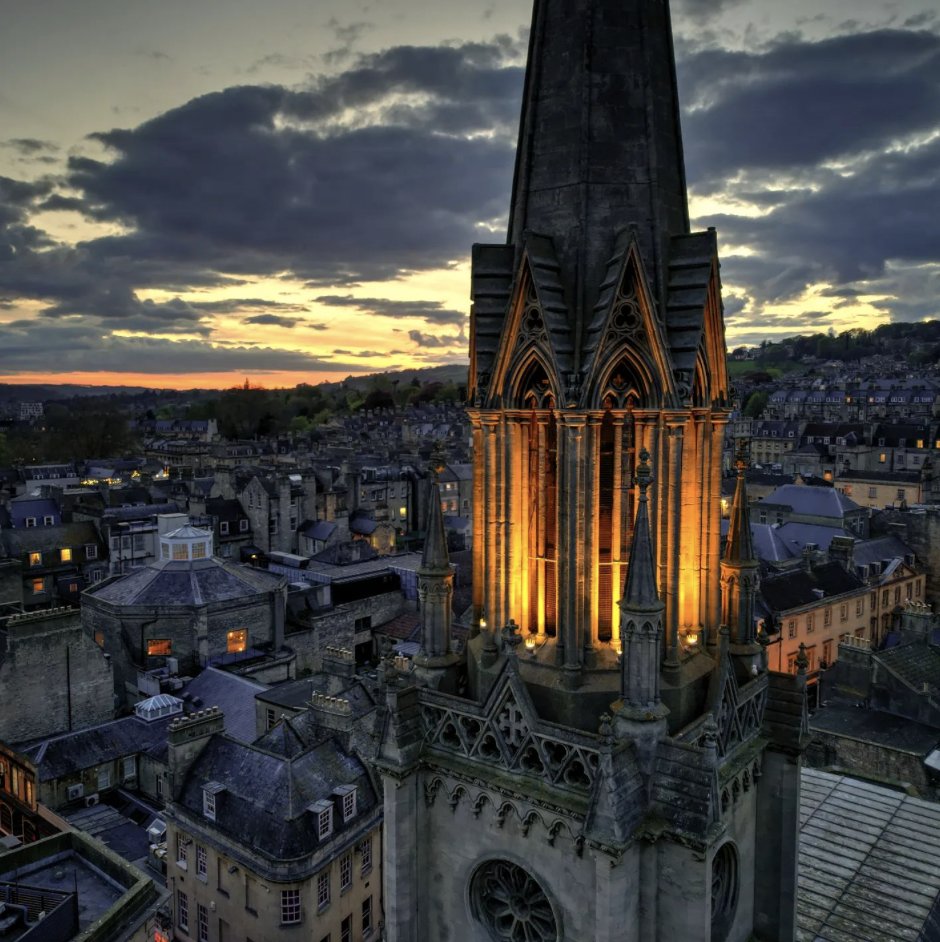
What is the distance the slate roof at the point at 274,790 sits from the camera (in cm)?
2578

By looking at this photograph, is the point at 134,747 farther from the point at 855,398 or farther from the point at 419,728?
the point at 855,398

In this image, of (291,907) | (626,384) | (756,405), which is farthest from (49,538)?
(756,405)

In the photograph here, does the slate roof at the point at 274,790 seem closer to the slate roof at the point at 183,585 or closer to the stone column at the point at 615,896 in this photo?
the stone column at the point at 615,896

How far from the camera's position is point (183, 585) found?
45.6 metres

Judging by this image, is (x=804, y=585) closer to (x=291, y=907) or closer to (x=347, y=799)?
(x=347, y=799)

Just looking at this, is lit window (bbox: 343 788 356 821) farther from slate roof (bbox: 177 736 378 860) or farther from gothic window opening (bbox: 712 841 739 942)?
gothic window opening (bbox: 712 841 739 942)

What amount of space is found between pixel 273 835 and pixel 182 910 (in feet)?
19.4

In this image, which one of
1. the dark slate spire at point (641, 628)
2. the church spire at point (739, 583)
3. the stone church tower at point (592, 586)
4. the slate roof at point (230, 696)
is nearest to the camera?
the dark slate spire at point (641, 628)

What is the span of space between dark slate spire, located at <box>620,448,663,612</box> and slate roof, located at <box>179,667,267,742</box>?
2763 cm

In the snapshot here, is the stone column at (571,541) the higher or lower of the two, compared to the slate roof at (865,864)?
higher

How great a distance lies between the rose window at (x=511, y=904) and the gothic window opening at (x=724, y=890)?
281cm

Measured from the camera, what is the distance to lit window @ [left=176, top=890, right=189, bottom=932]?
27.9 meters

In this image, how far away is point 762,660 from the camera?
47.5ft

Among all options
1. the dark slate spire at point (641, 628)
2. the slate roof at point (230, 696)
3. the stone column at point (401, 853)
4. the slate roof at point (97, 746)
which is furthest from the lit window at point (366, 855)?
the dark slate spire at point (641, 628)
